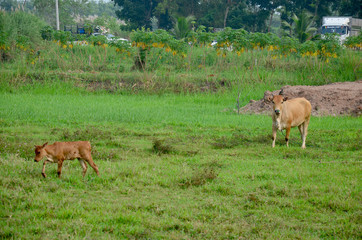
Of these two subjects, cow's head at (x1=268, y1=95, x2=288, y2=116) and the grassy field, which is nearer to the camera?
the grassy field

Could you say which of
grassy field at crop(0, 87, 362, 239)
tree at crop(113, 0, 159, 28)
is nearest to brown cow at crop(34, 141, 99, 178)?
grassy field at crop(0, 87, 362, 239)

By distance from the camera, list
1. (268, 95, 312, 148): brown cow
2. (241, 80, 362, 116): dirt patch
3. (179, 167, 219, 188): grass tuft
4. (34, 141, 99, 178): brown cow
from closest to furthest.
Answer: (34, 141, 99, 178): brown cow, (179, 167, 219, 188): grass tuft, (268, 95, 312, 148): brown cow, (241, 80, 362, 116): dirt patch

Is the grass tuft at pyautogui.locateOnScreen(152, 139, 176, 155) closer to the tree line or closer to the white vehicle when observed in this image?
the white vehicle

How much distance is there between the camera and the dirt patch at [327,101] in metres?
15.3

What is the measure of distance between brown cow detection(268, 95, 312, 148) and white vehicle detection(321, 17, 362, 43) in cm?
3166

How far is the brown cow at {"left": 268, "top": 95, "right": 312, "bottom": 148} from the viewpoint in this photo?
10.2 metres

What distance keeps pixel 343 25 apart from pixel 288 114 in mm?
33634

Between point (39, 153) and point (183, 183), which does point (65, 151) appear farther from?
point (183, 183)

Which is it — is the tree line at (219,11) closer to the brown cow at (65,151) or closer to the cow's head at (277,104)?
the cow's head at (277,104)

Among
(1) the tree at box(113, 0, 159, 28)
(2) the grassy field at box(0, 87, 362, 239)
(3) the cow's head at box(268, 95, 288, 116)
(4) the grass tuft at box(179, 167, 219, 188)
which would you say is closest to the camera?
(2) the grassy field at box(0, 87, 362, 239)

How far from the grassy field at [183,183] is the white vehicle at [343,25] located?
97.4 feet

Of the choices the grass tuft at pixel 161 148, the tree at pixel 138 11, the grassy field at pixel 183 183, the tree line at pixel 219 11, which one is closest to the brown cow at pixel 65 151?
the grassy field at pixel 183 183

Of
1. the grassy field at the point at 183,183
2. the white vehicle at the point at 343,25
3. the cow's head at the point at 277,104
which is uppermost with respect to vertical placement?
the white vehicle at the point at 343,25

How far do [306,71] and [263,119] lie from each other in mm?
8494
